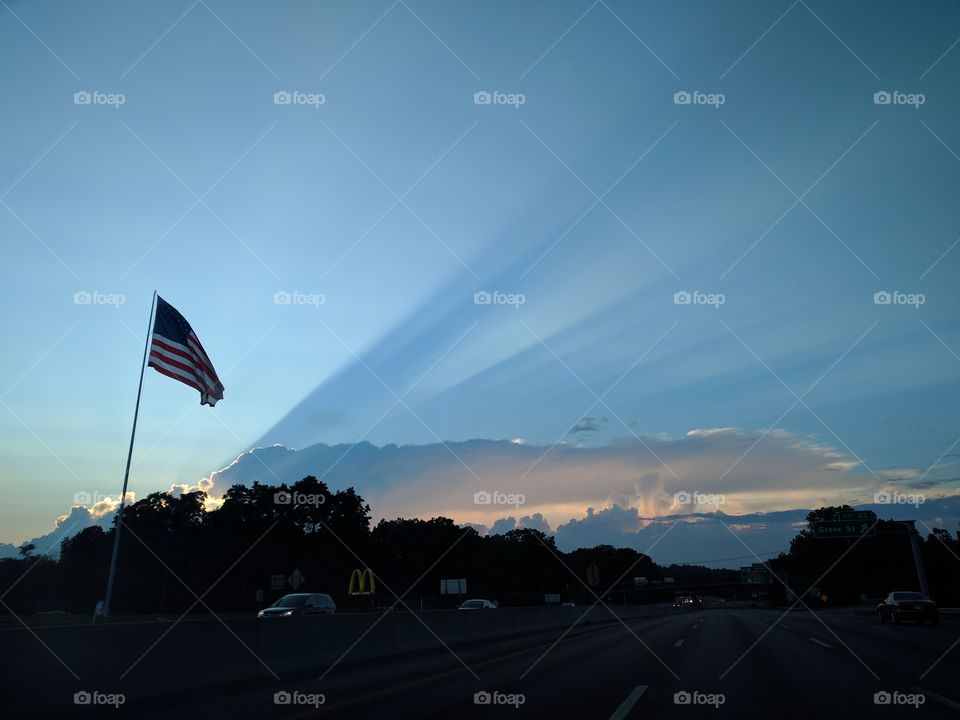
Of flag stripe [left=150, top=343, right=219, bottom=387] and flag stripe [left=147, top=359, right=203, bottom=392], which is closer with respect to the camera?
flag stripe [left=147, top=359, right=203, bottom=392]

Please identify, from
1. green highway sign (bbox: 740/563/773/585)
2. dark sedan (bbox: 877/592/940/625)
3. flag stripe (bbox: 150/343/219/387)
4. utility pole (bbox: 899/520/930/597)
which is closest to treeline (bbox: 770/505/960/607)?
green highway sign (bbox: 740/563/773/585)

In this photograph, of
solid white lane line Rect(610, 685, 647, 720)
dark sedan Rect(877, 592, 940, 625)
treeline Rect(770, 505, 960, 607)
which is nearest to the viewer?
solid white lane line Rect(610, 685, 647, 720)

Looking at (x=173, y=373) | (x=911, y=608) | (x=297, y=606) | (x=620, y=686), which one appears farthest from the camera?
(x=911, y=608)

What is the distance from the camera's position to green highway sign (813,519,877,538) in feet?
165

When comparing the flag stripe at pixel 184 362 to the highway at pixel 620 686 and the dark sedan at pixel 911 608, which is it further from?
the dark sedan at pixel 911 608

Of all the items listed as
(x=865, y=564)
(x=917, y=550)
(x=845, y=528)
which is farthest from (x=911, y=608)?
(x=865, y=564)

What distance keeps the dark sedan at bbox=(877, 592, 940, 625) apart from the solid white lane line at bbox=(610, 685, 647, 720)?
90.7 feet

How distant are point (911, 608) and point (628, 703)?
97.0 ft

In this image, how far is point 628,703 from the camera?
9.52 metres

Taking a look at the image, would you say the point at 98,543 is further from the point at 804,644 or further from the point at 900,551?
the point at 900,551

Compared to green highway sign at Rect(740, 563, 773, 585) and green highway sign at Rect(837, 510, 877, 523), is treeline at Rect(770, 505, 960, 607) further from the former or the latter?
green highway sign at Rect(837, 510, 877, 523)

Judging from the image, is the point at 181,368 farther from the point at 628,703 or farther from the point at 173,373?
the point at 628,703

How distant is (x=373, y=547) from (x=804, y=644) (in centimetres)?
11051

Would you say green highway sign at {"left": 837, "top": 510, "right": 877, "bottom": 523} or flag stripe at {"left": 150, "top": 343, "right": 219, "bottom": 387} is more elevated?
flag stripe at {"left": 150, "top": 343, "right": 219, "bottom": 387}
